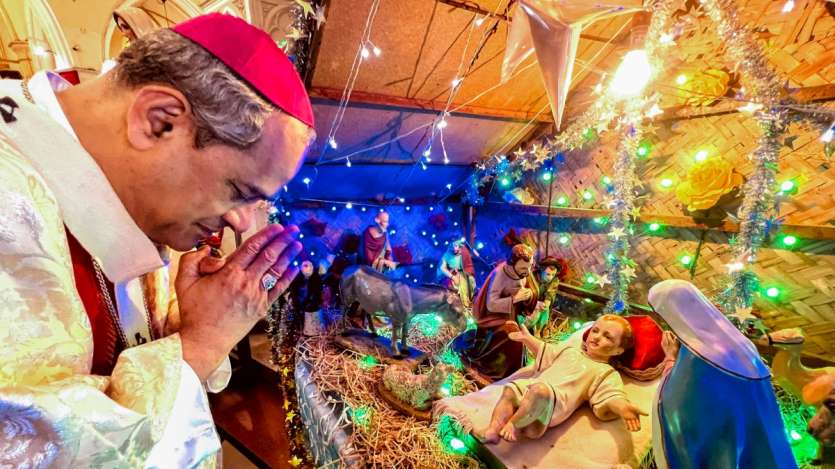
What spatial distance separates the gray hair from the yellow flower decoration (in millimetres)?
3152

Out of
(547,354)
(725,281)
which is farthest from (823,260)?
(547,354)

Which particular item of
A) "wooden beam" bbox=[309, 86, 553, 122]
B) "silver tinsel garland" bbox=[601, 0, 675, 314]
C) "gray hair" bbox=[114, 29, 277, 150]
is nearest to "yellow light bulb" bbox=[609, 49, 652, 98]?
"silver tinsel garland" bbox=[601, 0, 675, 314]

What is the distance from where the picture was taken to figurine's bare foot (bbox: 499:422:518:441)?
1626 millimetres

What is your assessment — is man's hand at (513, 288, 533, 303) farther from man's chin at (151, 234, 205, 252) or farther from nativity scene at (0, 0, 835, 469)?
man's chin at (151, 234, 205, 252)

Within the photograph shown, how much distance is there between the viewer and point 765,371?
Result: 1.04 m

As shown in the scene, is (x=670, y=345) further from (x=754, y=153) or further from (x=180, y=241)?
(x=180, y=241)

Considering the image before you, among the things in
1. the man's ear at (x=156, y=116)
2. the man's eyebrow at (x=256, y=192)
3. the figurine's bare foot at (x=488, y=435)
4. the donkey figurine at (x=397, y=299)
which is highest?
the man's ear at (x=156, y=116)

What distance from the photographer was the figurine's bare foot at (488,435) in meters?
1.66

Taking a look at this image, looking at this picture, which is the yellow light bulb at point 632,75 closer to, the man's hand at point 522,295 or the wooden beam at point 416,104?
the wooden beam at point 416,104

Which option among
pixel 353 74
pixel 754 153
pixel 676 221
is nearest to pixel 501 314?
pixel 676 221

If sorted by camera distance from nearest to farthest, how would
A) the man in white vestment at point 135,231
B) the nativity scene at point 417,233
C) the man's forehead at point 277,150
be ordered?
the man in white vestment at point 135,231
the nativity scene at point 417,233
the man's forehead at point 277,150

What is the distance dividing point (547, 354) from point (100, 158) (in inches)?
82.4

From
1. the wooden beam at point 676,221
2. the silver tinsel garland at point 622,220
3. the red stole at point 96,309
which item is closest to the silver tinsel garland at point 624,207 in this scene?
the silver tinsel garland at point 622,220

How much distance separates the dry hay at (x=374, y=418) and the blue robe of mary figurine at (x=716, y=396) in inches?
37.3
